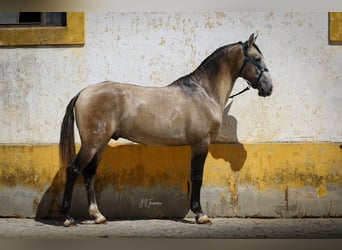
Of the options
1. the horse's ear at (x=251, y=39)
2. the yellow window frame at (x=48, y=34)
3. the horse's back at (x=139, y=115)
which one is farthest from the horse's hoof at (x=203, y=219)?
the yellow window frame at (x=48, y=34)

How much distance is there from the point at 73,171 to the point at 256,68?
78.5 inches

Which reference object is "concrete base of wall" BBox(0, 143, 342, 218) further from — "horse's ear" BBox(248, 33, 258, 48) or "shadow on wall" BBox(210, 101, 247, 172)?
"horse's ear" BBox(248, 33, 258, 48)

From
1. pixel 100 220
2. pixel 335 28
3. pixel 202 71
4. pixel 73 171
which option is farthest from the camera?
pixel 335 28

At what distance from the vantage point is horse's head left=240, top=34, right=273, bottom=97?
684cm

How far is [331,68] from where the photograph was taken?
7.11 metres

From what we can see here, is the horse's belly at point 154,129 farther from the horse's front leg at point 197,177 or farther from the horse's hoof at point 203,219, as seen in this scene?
the horse's hoof at point 203,219

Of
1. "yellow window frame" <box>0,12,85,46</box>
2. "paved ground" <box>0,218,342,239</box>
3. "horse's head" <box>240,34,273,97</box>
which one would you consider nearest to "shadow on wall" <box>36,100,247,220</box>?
"paved ground" <box>0,218,342,239</box>

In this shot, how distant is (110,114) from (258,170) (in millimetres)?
1609

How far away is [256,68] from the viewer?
22.5 feet

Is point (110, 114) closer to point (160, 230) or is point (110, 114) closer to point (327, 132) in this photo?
point (160, 230)

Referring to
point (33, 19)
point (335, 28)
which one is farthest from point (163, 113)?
point (335, 28)

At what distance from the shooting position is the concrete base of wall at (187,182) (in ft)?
23.3
